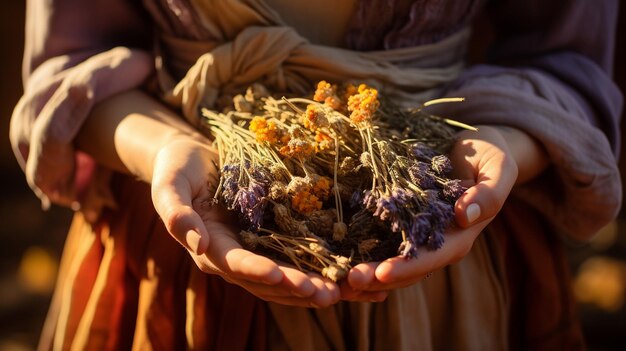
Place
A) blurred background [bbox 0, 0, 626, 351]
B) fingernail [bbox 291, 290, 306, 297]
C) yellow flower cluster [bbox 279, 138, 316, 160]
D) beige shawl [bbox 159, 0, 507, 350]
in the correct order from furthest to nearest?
blurred background [bbox 0, 0, 626, 351] → beige shawl [bbox 159, 0, 507, 350] → yellow flower cluster [bbox 279, 138, 316, 160] → fingernail [bbox 291, 290, 306, 297]

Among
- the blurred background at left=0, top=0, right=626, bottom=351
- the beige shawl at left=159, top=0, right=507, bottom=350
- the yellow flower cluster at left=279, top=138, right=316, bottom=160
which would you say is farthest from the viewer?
the blurred background at left=0, top=0, right=626, bottom=351

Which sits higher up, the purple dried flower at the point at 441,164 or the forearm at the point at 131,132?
the purple dried flower at the point at 441,164

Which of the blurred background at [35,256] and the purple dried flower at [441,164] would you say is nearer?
the purple dried flower at [441,164]

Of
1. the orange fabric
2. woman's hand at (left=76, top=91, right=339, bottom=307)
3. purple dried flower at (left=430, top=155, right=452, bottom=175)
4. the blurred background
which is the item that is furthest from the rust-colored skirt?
the blurred background

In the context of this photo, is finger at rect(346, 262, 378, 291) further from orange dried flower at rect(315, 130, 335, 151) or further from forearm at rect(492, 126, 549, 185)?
forearm at rect(492, 126, 549, 185)

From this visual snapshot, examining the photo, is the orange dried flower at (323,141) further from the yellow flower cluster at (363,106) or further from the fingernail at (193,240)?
the fingernail at (193,240)

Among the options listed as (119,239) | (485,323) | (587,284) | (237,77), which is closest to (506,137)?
(485,323)

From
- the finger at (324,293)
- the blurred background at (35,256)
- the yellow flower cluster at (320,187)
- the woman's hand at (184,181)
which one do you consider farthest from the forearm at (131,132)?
the blurred background at (35,256)
